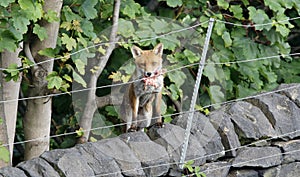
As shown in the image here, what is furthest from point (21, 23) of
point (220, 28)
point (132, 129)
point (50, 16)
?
point (220, 28)

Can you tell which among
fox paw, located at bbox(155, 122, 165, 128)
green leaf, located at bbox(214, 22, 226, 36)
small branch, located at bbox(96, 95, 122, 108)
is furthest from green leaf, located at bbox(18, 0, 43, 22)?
green leaf, located at bbox(214, 22, 226, 36)

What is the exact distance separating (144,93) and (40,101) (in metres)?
1.04

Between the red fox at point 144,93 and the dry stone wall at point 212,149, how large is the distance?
113 mm

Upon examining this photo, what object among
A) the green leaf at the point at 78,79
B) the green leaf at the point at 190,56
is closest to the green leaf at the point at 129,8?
the green leaf at the point at 190,56

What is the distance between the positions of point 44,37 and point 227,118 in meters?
1.36

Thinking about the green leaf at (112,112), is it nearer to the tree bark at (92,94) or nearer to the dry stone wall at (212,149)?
the tree bark at (92,94)

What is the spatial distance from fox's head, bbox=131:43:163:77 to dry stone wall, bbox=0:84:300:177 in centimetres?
36

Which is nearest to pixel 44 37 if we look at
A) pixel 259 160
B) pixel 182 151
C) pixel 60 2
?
pixel 60 2

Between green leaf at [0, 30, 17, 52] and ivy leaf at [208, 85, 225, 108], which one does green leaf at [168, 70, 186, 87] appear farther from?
green leaf at [0, 30, 17, 52]

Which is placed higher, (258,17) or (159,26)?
(258,17)

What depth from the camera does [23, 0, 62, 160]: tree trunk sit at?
5.25 meters

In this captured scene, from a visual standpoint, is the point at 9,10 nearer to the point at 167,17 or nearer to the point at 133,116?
the point at 133,116

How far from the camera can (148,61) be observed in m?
4.61

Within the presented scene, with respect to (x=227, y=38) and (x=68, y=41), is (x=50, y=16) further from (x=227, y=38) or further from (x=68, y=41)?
(x=227, y=38)
